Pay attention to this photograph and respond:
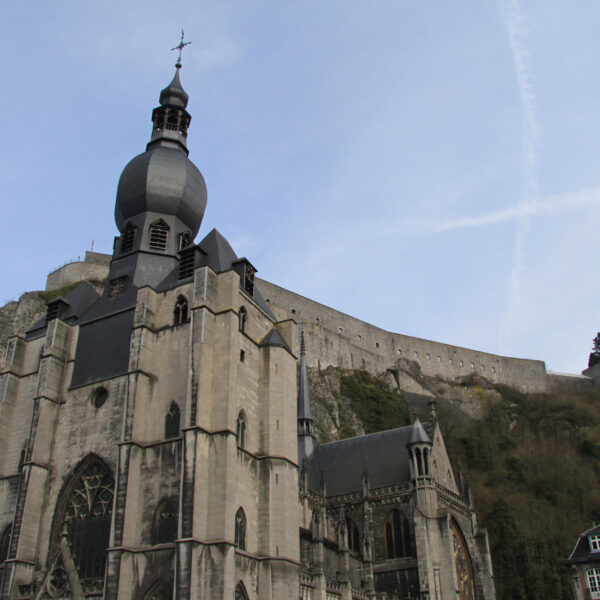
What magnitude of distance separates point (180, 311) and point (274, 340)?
11.4 feet

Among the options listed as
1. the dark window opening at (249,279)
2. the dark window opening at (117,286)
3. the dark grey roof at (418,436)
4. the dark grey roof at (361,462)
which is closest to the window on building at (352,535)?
the dark grey roof at (361,462)

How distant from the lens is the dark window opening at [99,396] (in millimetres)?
21688

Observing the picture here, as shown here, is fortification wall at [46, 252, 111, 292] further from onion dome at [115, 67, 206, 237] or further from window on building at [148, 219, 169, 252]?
window on building at [148, 219, 169, 252]

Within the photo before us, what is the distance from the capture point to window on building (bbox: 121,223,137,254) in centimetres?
2577

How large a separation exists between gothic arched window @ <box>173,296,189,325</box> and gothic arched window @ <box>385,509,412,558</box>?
13601 millimetres

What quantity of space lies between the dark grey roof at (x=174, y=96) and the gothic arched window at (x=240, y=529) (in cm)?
1734

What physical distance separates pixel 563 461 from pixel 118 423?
36.6 metres

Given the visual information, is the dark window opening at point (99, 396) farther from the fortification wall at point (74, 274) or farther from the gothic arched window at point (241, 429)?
the fortification wall at point (74, 274)

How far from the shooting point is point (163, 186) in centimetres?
2594

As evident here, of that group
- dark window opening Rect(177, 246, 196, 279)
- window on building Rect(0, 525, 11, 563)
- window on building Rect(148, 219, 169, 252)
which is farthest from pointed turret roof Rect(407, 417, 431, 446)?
window on building Rect(0, 525, 11, 563)

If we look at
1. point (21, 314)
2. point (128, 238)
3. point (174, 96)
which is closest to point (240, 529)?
point (128, 238)

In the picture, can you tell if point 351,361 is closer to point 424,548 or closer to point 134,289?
point 424,548

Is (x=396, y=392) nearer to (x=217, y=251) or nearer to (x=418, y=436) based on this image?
(x=418, y=436)

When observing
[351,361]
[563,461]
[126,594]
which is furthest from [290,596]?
[351,361]
